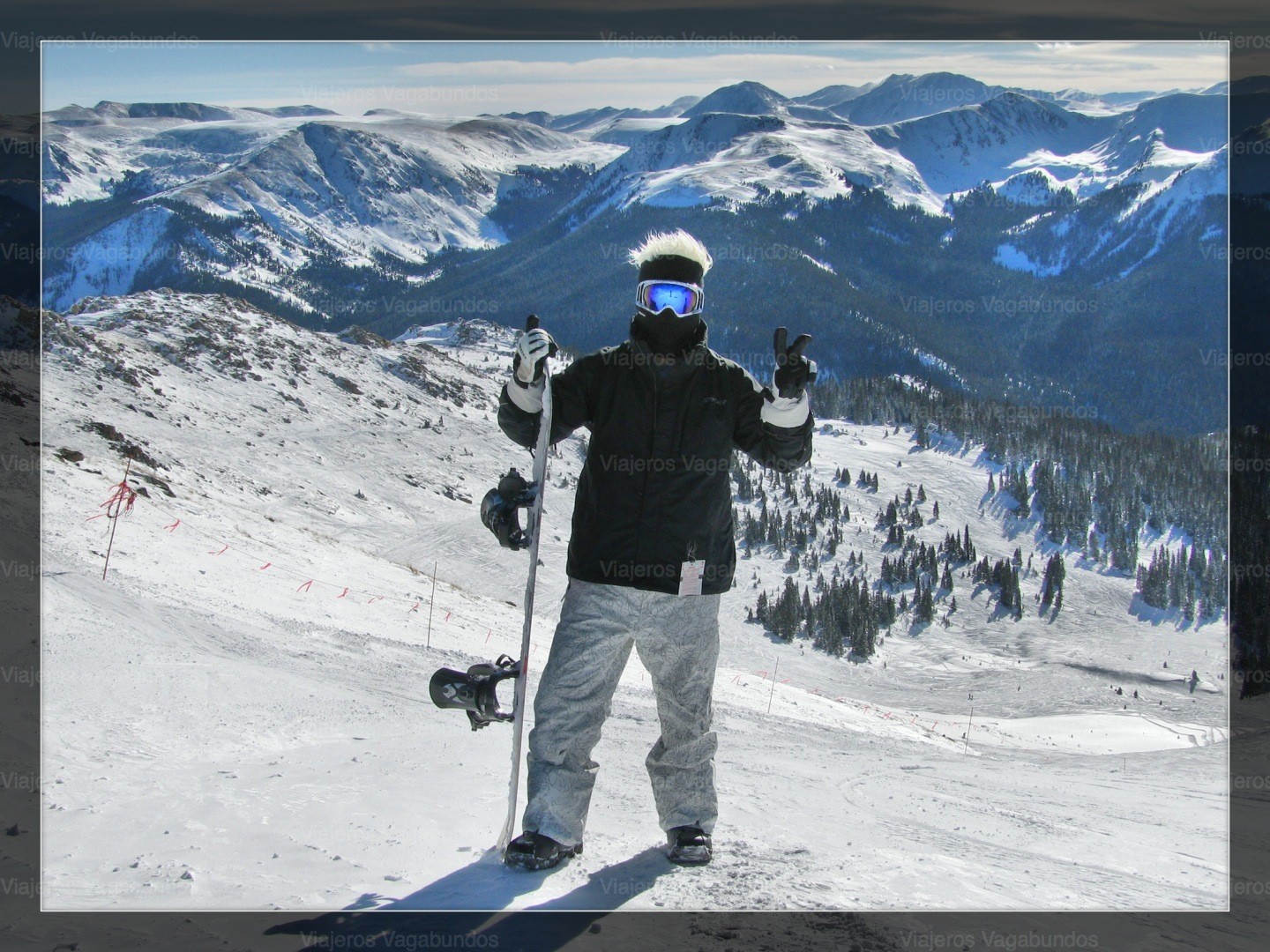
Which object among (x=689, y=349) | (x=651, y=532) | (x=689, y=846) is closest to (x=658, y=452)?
(x=651, y=532)

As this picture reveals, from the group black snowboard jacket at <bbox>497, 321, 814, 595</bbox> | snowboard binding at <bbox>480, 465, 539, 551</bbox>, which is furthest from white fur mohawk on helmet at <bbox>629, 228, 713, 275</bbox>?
snowboard binding at <bbox>480, 465, 539, 551</bbox>

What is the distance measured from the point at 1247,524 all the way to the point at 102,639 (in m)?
166

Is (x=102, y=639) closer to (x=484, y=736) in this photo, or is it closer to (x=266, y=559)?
(x=484, y=736)

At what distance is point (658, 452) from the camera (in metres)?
5.16

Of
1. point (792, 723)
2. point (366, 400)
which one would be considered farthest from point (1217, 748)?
point (366, 400)

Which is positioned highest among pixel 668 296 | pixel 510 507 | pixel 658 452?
pixel 668 296

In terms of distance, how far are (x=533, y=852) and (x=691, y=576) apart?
154cm

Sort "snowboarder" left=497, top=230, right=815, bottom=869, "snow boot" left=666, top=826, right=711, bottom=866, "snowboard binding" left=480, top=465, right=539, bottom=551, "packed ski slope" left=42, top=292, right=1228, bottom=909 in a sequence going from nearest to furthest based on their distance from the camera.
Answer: "packed ski slope" left=42, top=292, right=1228, bottom=909, "snowboarder" left=497, top=230, right=815, bottom=869, "snow boot" left=666, top=826, right=711, bottom=866, "snowboard binding" left=480, top=465, right=539, bottom=551

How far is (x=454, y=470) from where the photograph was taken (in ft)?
230

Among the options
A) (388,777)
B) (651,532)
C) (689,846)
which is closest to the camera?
(651,532)

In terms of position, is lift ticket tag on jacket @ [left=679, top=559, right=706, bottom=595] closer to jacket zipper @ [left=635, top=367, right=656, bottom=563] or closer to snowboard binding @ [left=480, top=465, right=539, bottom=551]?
jacket zipper @ [left=635, top=367, right=656, bottom=563]

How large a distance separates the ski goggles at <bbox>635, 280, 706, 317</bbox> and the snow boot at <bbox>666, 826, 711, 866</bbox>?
265 centimetres

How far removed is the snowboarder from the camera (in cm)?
508

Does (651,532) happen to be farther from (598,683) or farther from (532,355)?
(532,355)
